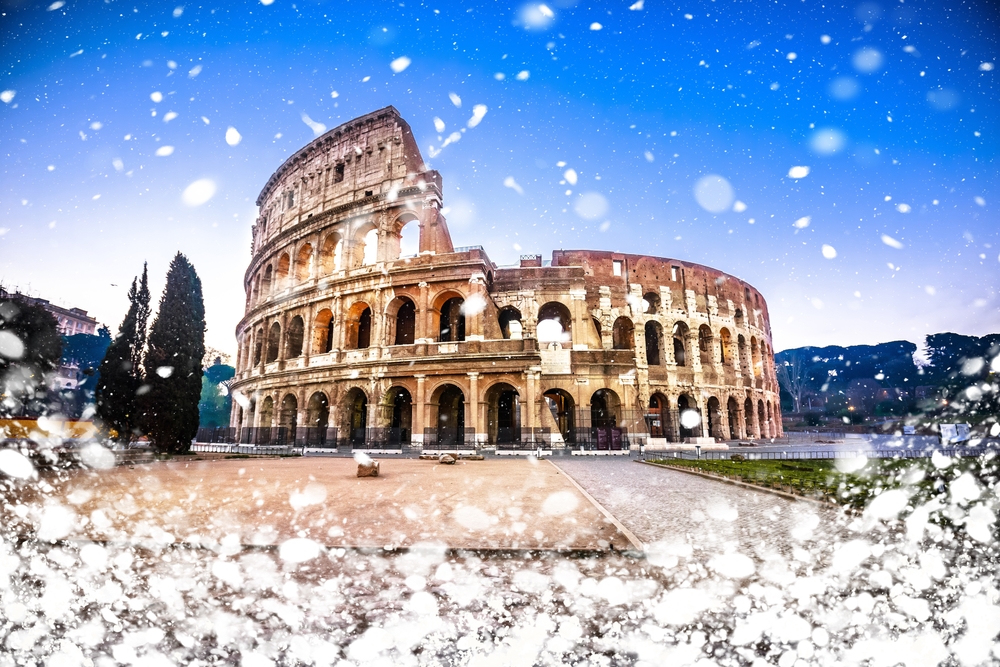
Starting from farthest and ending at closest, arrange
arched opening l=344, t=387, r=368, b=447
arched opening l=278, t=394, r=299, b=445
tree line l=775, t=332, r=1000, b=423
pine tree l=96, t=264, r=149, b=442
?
tree line l=775, t=332, r=1000, b=423 < arched opening l=278, t=394, r=299, b=445 < arched opening l=344, t=387, r=368, b=447 < pine tree l=96, t=264, r=149, b=442

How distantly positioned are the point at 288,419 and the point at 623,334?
2169cm

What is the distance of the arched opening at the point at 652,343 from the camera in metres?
31.1

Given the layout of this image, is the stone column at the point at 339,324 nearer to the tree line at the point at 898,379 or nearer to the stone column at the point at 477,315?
the stone column at the point at 477,315

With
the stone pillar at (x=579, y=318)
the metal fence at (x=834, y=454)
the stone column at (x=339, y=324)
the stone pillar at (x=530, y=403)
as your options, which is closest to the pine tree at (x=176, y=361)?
the stone column at (x=339, y=324)

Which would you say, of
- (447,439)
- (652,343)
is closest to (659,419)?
(652,343)

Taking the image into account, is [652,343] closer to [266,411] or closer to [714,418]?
[714,418]

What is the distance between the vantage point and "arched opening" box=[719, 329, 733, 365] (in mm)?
33237

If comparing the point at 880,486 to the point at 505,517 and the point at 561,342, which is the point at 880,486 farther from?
the point at 561,342

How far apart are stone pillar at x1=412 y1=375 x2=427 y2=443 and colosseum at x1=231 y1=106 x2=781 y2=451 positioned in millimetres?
66

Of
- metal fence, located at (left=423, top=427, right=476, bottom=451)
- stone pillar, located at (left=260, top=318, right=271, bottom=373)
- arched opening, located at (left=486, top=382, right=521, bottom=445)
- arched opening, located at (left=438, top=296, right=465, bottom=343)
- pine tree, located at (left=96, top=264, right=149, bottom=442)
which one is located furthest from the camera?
stone pillar, located at (left=260, top=318, right=271, bottom=373)

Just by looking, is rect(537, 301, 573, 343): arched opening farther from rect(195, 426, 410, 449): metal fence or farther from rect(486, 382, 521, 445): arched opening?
rect(195, 426, 410, 449): metal fence

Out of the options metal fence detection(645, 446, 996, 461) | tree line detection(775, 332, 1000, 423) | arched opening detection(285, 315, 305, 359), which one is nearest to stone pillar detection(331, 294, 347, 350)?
arched opening detection(285, 315, 305, 359)

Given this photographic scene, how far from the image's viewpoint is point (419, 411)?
22.0 metres

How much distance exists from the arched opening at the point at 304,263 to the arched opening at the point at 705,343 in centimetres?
2691
